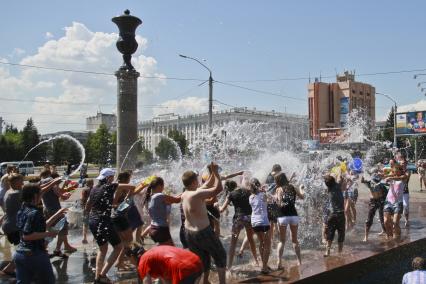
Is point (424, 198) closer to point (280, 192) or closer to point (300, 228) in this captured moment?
point (300, 228)

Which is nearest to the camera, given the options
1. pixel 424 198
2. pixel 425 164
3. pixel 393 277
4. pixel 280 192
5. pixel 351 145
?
pixel 280 192

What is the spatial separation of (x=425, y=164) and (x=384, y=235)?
14059mm

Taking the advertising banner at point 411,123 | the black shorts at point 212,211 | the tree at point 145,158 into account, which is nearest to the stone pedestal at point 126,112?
the tree at point 145,158

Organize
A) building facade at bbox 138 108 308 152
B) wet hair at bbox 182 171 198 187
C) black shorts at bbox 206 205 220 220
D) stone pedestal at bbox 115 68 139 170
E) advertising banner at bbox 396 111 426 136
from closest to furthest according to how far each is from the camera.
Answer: wet hair at bbox 182 171 198 187, black shorts at bbox 206 205 220 220, stone pedestal at bbox 115 68 139 170, advertising banner at bbox 396 111 426 136, building facade at bbox 138 108 308 152

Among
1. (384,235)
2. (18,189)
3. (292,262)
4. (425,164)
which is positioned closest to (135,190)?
(18,189)

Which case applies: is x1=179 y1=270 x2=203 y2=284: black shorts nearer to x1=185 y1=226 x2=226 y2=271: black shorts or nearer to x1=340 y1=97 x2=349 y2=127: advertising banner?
x1=185 y1=226 x2=226 y2=271: black shorts

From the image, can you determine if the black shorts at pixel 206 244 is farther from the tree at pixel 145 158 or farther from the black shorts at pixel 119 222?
the tree at pixel 145 158

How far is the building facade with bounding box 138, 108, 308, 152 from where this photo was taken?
282 ft

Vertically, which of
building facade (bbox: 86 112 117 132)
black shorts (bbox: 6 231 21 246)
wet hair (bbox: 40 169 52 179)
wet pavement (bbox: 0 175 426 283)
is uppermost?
building facade (bbox: 86 112 117 132)

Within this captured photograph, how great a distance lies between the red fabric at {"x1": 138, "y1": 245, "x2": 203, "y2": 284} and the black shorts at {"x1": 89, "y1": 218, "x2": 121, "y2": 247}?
249 cm

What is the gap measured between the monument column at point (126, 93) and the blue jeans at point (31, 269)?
1081 centimetres

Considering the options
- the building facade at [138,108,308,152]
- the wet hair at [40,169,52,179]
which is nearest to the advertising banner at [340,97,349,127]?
the building facade at [138,108,308,152]

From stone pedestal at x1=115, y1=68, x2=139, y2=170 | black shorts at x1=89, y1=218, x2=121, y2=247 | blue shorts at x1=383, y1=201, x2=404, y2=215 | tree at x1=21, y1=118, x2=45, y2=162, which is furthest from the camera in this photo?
tree at x1=21, y1=118, x2=45, y2=162

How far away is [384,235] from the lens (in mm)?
11250
